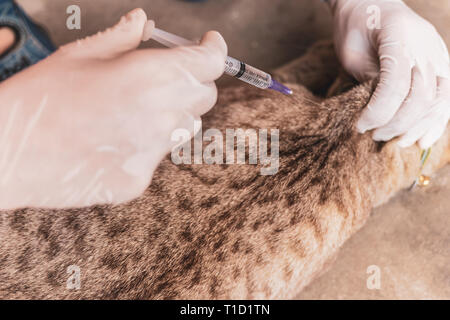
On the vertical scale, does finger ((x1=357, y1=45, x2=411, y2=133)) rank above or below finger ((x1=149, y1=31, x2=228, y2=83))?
below

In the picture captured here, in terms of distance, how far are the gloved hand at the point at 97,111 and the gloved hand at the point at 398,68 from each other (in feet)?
1.79

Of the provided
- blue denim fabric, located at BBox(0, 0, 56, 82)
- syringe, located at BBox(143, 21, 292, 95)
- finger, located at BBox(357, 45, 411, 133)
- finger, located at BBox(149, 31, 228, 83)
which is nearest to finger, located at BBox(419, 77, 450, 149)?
finger, located at BBox(357, 45, 411, 133)

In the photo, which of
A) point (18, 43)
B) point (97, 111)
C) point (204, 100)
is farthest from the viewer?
point (18, 43)

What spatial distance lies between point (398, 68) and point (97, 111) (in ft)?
3.02

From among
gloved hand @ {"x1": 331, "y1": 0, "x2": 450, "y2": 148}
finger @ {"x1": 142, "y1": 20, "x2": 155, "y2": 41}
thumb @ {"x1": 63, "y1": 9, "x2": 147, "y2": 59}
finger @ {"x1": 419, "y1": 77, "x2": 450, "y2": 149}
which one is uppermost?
thumb @ {"x1": 63, "y1": 9, "x2": 147, "y2": 59}

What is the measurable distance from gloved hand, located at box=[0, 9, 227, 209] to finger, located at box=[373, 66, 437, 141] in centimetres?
61

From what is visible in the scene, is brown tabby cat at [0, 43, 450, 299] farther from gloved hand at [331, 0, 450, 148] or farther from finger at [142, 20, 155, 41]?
finger at [142, 20, 155, 41]

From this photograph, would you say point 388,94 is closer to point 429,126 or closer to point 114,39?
point 429,126

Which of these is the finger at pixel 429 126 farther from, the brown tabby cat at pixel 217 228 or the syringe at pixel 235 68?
the syringe at pixel 235 68

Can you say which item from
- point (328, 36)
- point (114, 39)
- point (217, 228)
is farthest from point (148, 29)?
point (328, 36)

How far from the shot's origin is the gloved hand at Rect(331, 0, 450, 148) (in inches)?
43.4

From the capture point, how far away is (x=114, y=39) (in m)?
0.93

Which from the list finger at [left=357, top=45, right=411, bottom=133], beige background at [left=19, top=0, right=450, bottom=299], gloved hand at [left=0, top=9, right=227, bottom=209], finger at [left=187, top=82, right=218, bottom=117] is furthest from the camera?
beige background at [left=19, top=0, right=450, bottom=299]

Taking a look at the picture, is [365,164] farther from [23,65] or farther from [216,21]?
[23,65]
